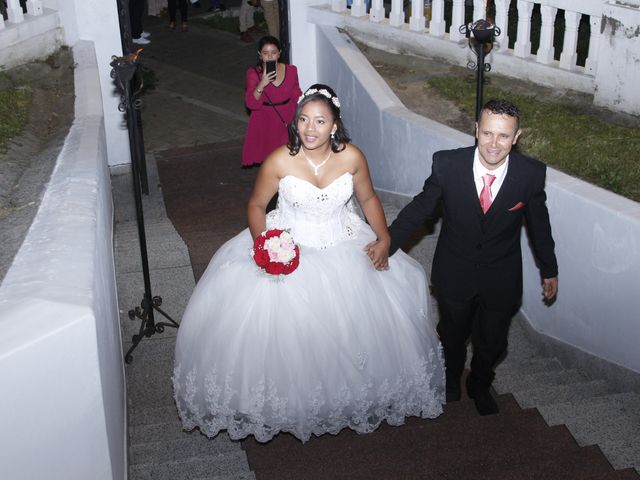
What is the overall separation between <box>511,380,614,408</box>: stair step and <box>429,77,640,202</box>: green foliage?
1.42 meters

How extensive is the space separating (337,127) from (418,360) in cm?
158

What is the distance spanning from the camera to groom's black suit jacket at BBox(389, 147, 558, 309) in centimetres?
572

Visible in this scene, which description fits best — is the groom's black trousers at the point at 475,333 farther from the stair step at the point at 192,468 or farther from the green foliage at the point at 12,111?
the green foliage at the point at 12,111

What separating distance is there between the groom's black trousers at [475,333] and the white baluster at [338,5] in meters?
6.57

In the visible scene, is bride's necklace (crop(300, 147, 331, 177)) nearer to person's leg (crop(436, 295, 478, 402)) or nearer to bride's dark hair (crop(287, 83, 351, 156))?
bride's dark hair (crop(287, 83, 351, 156))

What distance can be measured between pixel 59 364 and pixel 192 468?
1.58 meters

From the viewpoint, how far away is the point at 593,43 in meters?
9.28

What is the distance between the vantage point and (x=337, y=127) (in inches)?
240

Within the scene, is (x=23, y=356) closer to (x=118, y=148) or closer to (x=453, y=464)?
(x=453, y=464)

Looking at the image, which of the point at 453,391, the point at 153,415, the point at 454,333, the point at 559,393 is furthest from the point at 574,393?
the point at 153,415

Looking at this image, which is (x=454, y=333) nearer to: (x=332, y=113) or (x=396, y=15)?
(x=332, y=113)

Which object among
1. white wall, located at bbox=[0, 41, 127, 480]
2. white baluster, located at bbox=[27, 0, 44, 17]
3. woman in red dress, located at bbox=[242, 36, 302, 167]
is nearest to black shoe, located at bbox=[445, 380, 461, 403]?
white wall, located at bbox=[0, 41, 127, 480]

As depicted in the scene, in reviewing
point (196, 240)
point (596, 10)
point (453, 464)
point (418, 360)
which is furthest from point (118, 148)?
point (453, 464)

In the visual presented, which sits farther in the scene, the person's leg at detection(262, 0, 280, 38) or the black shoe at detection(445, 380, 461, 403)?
the person's leg at detection(262, 0, 280, 38)
